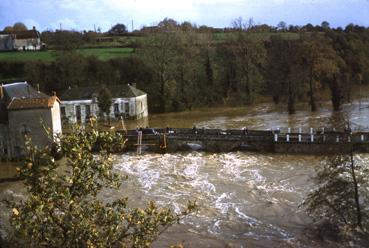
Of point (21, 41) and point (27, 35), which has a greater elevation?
point (27, 35)

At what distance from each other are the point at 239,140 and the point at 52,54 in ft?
141

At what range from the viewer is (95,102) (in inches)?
2148

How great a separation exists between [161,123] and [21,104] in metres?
18.3

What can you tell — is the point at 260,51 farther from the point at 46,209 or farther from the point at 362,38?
the point at 46,209

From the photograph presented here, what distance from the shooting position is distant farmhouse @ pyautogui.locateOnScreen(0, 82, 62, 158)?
37250 millimetres


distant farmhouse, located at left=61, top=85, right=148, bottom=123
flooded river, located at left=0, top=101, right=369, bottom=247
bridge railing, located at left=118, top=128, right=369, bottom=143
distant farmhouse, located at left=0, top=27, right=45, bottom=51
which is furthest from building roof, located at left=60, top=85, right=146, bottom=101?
distant farmhouse, located at left=0, top=27, right=45, bottom=51

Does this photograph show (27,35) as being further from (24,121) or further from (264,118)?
(24,121)

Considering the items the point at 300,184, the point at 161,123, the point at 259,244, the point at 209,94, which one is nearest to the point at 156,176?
the point at 300,184

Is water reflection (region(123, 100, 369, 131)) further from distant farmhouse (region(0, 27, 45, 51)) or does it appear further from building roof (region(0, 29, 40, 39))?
building roof (region(0, 29, 40, 39))

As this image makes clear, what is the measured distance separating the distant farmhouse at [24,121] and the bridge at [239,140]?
6377 millimetres

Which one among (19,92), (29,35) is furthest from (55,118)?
(29,35)

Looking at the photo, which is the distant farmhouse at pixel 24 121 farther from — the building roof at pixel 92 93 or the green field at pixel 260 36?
the green field at pixel 260 36

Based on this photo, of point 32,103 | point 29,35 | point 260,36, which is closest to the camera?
point 32,103

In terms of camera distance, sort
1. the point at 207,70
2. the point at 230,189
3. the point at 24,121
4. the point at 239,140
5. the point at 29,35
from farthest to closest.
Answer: the point at 29,35, the point at 207,70, the point at 239,140, the point at 24,121, the point at 230,189
